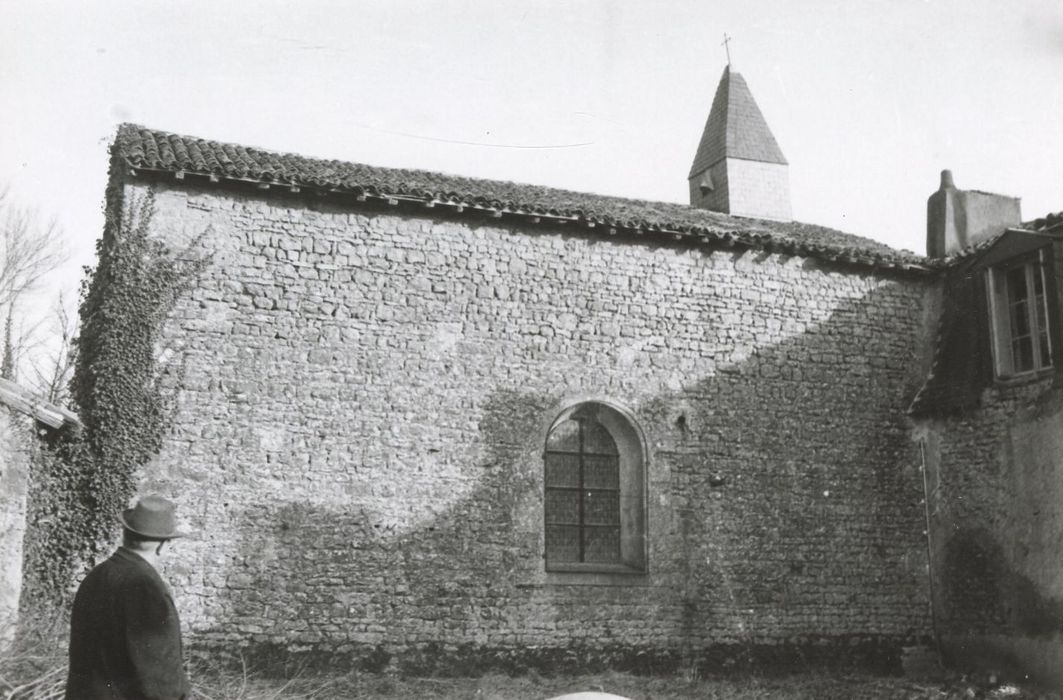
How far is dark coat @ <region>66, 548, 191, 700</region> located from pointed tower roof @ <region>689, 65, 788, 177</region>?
19.3 m

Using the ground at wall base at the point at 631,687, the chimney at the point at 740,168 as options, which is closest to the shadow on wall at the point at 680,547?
the ground at wall base at the point at 631,687

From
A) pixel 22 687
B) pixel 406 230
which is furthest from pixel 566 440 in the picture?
pixel 22 687

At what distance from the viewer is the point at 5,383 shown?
11.6m

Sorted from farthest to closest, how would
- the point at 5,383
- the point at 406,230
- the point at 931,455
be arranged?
the point at 931,455 → the point at 406,230 → the point at 5,383

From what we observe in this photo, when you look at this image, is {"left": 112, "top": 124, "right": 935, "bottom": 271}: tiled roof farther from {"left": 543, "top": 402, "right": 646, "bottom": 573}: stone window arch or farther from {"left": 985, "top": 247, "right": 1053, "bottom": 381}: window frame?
{"left": 543, "top": 402, "right": 646, "bottom": 573}: stone window arch

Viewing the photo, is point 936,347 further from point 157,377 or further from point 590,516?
point 157,377

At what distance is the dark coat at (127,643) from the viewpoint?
5270 mm

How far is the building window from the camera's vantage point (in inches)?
548

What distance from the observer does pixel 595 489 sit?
1419 cm

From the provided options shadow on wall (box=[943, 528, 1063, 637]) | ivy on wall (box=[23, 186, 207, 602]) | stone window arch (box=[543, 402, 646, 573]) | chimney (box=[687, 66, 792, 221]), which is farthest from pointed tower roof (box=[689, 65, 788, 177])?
ivy on wall (box=[23, 186, 207, 602])

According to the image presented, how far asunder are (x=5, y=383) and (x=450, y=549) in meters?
5.37

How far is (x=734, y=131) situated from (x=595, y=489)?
12112mm

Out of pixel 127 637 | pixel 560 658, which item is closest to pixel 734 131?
pixel 560 658

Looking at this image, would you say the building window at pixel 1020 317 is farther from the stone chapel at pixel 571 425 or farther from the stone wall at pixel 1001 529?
the stone wall at pixel 1001 529
